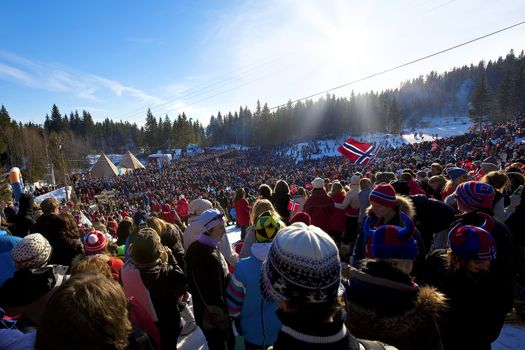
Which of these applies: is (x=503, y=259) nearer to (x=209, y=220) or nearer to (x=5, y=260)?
(x=209, y=220)

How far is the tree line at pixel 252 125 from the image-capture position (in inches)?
2231

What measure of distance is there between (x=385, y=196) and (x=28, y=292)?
3.22 metres

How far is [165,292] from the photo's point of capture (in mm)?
2771

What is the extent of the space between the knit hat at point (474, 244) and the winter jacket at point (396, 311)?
498mm

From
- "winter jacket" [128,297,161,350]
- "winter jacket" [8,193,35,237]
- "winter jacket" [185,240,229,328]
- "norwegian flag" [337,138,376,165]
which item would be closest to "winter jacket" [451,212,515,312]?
"winter jacket" [185,240,229,328]

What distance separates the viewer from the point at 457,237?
2.06 meters

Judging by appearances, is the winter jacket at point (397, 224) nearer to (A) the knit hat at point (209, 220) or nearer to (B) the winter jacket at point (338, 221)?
(A) the knit hat at point (209, 220)

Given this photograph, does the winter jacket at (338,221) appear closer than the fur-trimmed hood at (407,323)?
No

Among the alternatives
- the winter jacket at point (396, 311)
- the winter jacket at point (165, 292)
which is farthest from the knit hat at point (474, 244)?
the winter jacket at point (165, 292)

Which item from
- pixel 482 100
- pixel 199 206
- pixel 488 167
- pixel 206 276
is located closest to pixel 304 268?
pixel 206 276

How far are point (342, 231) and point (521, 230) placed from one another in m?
2.77

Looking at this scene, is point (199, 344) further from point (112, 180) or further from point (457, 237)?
point (112, 180)

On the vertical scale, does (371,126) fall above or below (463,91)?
below

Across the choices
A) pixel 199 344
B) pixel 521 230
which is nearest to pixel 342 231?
pixel 521 230
